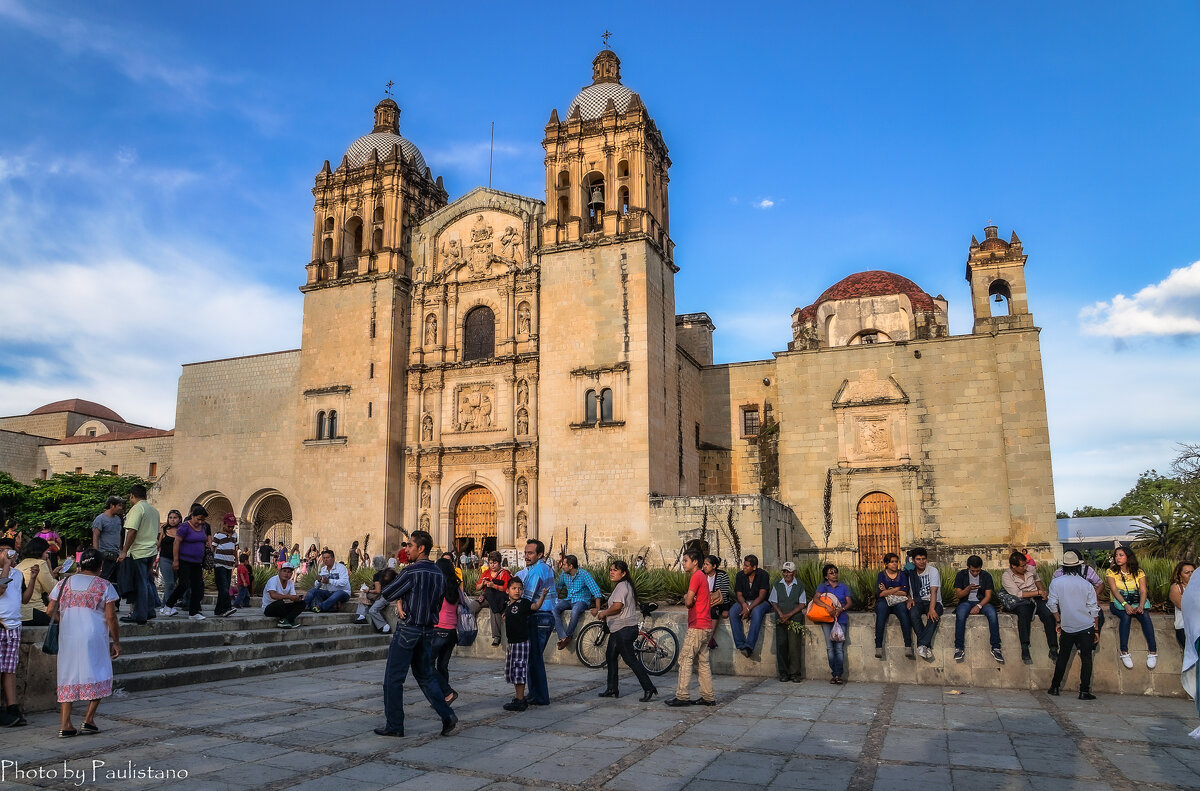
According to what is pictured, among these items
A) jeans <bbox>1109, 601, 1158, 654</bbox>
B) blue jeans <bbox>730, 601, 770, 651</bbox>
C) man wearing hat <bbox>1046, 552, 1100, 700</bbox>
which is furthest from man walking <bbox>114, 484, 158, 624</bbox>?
jeans <bbox>1109, 601, 1158, 654</bbox>

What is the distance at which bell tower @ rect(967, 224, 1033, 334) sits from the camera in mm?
24562

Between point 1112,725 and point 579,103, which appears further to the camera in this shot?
point 579,103

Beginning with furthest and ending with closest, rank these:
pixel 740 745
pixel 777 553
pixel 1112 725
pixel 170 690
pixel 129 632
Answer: pixel 777 553, pixel 129 632, pixel 170 690, pixel 1112 725, pixel 740 745

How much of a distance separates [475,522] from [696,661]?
709 inches

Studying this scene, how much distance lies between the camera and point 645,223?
24734 mm

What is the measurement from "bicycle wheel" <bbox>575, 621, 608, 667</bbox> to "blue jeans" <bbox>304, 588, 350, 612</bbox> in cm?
495

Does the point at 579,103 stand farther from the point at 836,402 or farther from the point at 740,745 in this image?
the point at 740,745

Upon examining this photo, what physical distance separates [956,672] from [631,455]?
1333 centimetres

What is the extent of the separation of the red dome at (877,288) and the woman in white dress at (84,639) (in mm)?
25493

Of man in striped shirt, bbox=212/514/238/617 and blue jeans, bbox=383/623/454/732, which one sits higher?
man in striped shirt, bbox=212/514/238/617

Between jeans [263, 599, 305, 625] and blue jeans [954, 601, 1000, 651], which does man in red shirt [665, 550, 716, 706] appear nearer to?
blue jeans [954, 601, 1000, 651]

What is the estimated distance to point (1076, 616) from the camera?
30.7 feet

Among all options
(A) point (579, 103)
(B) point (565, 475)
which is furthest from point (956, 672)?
(A) point (579, 103)

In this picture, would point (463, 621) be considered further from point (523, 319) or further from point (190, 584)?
point (523, 319)
